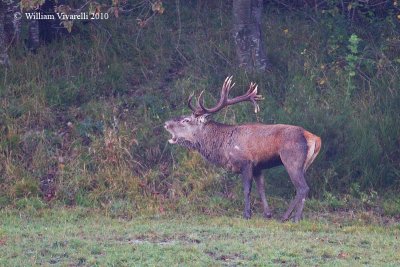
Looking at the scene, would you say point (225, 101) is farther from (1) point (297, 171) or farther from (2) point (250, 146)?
(1) point (297, 171)

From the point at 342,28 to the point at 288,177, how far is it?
4.08 m

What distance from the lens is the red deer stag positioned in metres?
11.9

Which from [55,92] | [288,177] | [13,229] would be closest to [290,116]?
[288,177]

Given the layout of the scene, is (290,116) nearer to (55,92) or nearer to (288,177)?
(288,177)

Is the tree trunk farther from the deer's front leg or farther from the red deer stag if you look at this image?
the deer's front leg

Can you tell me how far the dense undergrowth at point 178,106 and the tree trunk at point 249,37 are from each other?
0.34 metres

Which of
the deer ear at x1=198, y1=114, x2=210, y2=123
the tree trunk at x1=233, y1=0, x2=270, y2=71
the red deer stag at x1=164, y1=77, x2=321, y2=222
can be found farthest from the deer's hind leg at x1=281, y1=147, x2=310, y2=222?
the tree trunk at x1=233, y1=0, x2=270, y2=71

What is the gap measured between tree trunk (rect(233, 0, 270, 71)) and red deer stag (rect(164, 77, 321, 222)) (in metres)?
2.24

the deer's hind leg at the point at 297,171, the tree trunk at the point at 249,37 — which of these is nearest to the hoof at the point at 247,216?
the deer's hind leg at the point at 297,171

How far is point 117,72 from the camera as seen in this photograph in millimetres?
15555

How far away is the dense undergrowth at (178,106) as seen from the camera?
43.1 feet

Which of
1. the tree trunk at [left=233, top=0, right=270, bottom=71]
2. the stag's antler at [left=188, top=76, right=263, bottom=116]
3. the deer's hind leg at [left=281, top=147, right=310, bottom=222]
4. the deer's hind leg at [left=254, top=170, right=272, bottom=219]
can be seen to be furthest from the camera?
the tree trunk at [left=233, top=0, right=270, bottom=71]

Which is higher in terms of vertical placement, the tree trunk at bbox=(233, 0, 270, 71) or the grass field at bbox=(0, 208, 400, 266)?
the tree trunk at bbox=(233, 0, 270, 71)

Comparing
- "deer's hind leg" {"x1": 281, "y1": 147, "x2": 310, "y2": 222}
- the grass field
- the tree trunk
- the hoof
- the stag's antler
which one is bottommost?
the hoof
